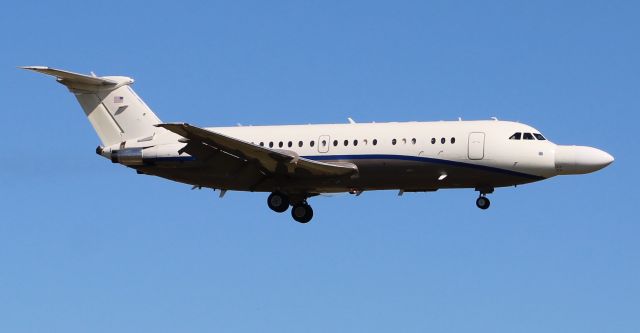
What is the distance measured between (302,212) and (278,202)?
55.3 inches

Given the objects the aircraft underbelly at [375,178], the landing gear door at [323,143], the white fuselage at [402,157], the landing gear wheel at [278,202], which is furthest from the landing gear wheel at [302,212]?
the landing gear door at [323,143]

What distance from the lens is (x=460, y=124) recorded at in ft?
150

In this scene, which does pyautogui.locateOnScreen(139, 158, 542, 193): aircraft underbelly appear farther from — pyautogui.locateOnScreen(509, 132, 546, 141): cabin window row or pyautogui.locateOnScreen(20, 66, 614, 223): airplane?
Result: pyautogui.locateOnScreen(509, 132, 546, 141): cabin window row

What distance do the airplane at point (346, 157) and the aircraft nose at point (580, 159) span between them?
3cm

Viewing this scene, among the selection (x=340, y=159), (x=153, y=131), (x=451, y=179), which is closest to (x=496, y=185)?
(x=451, y=179)

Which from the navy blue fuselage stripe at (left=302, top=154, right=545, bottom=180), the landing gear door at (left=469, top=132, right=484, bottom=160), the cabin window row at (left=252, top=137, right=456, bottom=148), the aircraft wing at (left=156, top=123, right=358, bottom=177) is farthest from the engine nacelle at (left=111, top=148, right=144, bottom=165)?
the landing gear door at (left=469, top=132, right=484, bottom=160)

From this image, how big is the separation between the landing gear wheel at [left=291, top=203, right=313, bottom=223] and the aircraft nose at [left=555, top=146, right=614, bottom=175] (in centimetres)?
1003

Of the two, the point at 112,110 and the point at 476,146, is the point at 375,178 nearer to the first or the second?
the point at 476,146

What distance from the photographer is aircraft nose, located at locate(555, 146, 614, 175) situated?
44.1 meters

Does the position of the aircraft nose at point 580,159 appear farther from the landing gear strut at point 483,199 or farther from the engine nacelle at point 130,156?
the engine nacelle at point 130,156

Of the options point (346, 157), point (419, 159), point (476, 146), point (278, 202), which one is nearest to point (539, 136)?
point (476, 146)

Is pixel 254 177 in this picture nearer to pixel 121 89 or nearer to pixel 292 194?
pixel 292 194

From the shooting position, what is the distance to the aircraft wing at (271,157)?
147 feet

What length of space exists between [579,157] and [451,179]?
4.54m
